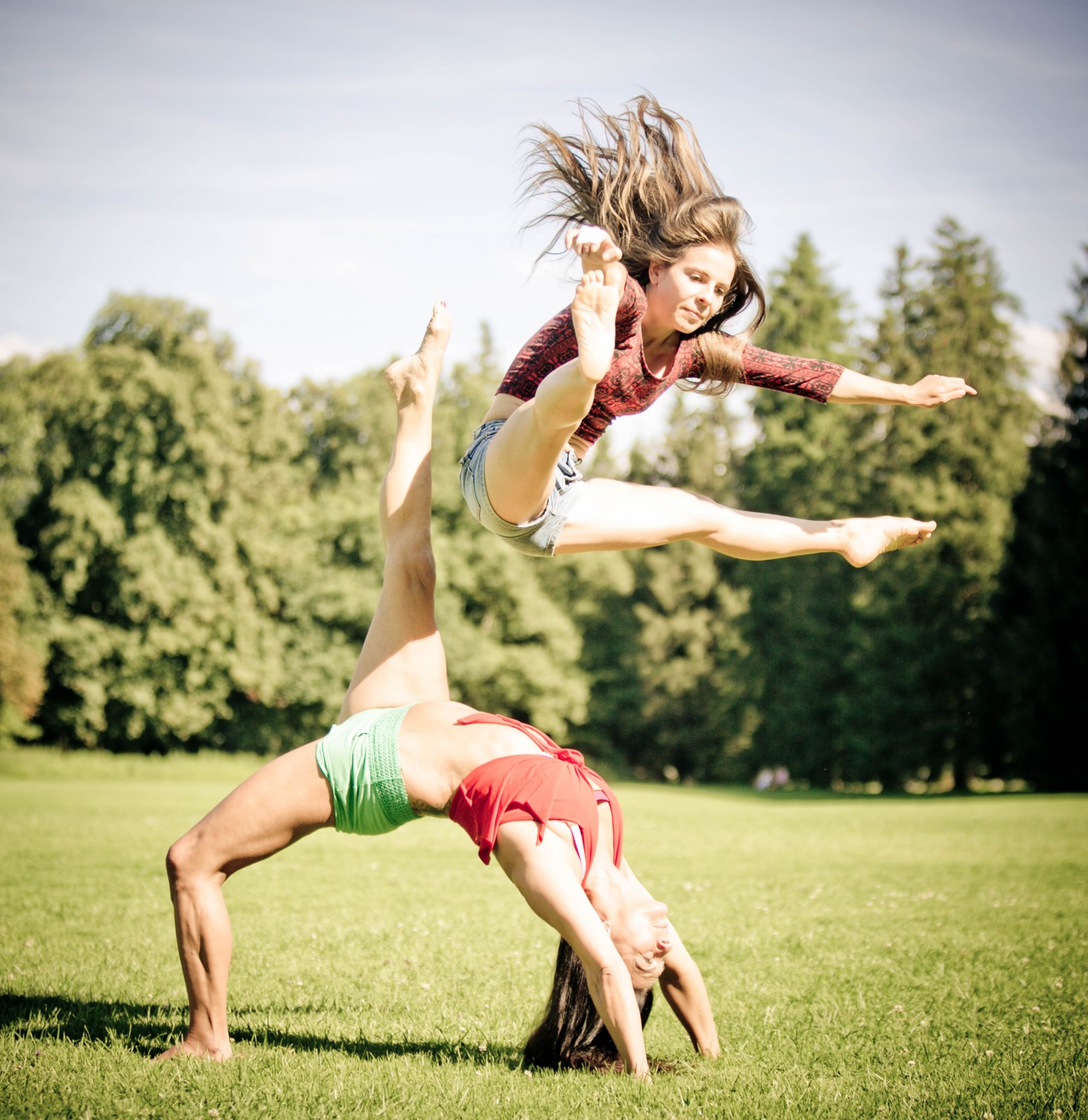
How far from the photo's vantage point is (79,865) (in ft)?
36.0

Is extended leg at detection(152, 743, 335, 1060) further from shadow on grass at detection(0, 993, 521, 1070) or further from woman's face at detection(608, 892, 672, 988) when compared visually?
woman's face at detection(608, 892, 672, 988)

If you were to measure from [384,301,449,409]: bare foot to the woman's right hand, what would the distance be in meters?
1.16

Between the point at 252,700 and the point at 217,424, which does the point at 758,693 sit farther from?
the point at 217,424

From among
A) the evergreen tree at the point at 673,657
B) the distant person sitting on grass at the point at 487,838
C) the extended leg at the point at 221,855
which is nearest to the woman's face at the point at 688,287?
the distant person sitting on grass at the point at 487,838

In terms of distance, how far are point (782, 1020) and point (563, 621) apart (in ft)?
117

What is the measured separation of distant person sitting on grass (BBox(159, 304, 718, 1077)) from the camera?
4027 millimetres

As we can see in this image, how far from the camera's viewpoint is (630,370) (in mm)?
4816

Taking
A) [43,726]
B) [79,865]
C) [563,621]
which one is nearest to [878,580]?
[563,621]

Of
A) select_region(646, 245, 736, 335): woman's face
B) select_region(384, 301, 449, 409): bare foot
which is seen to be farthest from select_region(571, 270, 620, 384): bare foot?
select_region(384, 301, 449, 409): bare foot

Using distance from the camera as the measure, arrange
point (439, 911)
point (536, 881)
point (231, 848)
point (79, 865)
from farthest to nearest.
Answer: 1. point (79, 865)
2. point (439, 911)
3. point (231, 848)
4. point (536, 881)

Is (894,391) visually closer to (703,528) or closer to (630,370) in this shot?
(703,528)

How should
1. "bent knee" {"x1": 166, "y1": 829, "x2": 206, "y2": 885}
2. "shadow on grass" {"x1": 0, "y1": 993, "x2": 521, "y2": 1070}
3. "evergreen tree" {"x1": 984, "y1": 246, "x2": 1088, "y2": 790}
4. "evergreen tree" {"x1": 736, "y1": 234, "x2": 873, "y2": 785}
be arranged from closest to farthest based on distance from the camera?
"bent knee" {"x1": 166, "y1": 829, "x2": 206, "y2": 885} → "shadow on grass" {"x1": 0, "y1": 993, "x2": 521, "y2": 1070} → "evergreen tree" {"x1": 984, "y1": 246, "x2": 1088, "y2": 790} → "evergreen tree" {"x1": 736, "y1": 234, "x2": 873, "y2": 785}

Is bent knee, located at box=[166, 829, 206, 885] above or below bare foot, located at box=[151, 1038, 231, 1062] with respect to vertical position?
above

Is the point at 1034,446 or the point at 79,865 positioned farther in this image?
the point at 1034,446
